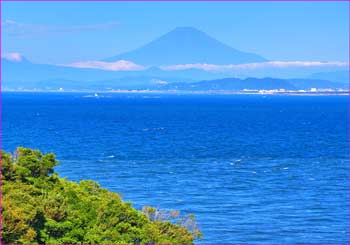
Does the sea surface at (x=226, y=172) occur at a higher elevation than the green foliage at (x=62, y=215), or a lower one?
lower

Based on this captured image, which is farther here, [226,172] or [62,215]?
[226,172]

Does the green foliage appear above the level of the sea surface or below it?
above

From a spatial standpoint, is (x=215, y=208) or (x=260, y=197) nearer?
(x=215, y=208)

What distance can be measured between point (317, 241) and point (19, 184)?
12.3 m

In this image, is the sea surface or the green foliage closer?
the green foliage

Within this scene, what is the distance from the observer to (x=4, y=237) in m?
16.0

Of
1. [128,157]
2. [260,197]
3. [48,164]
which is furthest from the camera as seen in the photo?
[128,157]

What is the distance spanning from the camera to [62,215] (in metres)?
19.0

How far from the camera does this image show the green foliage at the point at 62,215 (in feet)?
54.9

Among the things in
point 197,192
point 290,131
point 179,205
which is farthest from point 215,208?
point 290,131

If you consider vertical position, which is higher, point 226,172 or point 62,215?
point 62,215

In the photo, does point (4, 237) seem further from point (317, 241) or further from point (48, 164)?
point (317, 241)

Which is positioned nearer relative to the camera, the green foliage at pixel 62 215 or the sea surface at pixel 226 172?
the green foliage at pixel 62 215

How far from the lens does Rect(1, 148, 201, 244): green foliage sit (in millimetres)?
16744
